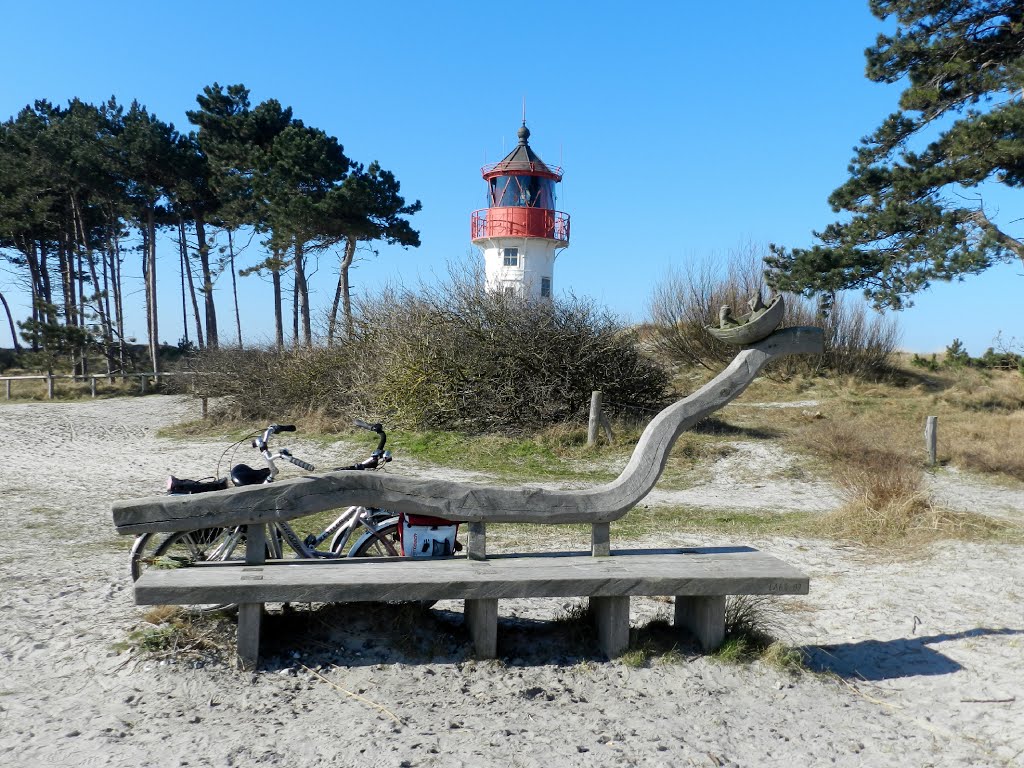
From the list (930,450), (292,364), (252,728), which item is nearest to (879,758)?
(252,728)

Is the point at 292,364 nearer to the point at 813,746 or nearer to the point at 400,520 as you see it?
the point at 400,520

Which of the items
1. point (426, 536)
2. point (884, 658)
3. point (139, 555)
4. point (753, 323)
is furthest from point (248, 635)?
point (884, 658)

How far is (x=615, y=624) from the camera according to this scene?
408 cm

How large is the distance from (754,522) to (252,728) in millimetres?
6612

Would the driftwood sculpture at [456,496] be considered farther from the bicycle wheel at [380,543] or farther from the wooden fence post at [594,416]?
the wooden fence post at [594,416]

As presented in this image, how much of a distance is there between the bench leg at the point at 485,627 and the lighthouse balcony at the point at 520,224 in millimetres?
21998

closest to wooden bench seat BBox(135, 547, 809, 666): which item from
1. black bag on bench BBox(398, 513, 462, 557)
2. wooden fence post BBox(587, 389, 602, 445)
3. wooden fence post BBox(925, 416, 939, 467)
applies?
black bag on bench BBox(398, 513, 462, 557)

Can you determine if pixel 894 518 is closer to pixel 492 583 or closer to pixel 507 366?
pixel 492 583

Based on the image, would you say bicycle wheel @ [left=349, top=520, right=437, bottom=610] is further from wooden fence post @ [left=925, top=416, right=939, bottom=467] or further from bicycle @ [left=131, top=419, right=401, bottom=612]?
wooden fence post @ [left=925, top=416, right=939, bottom=467]

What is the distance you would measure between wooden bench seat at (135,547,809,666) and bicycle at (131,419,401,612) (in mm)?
544

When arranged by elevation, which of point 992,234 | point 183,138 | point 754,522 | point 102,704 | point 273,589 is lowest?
point 754,522

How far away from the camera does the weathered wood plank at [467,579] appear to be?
3.63 meters

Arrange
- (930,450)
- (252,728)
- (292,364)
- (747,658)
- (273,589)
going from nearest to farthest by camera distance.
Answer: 1. (252,728)
2. (273,589)
3. (747,658)
4. (930,450)
5. (292,364)

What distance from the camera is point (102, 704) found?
3.44 m
